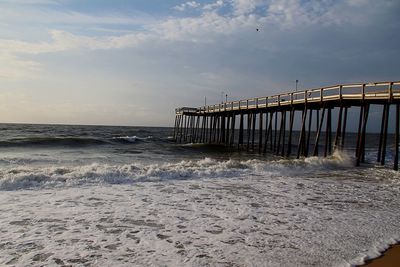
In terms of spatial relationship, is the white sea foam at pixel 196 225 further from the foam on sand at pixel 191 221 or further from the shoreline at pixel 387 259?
the shoreline at pixel 387 259

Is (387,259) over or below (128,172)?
over

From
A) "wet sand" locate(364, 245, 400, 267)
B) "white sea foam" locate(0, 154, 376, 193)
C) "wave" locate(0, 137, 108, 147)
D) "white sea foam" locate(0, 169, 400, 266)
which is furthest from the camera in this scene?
"wave" locate(0, 137, 108, 147)

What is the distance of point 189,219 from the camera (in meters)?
7.43

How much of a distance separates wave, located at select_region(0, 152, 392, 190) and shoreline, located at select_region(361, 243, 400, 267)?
25.9 feet

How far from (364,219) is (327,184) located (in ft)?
15.2

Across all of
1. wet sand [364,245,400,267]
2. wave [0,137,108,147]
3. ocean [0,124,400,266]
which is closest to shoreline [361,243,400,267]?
wet sand [364,245,400,267]

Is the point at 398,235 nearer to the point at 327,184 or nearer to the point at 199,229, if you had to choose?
the point at 199,229

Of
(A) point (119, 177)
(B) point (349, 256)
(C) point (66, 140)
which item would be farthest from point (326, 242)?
(C) point (66, 140)

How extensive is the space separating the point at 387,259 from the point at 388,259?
14 millimetres

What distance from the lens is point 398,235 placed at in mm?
6664

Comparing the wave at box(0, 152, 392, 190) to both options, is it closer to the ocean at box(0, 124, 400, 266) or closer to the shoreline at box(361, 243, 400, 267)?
the ocean at box(0, 124, 400, 266)

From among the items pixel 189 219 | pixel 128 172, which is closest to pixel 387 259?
pixel 189 219

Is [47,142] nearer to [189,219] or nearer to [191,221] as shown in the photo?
[189,219]

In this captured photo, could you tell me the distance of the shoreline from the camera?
532 centimetres
